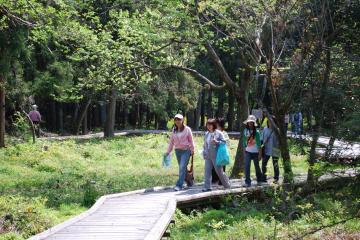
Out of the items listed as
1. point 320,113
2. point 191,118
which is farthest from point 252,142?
point 191,118

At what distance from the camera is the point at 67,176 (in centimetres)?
1769

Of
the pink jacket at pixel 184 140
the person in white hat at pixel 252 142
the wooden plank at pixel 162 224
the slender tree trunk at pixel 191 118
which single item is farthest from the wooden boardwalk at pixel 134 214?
the slender tree trunk at pixel 191 118

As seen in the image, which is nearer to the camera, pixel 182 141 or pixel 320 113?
pixel 320 113

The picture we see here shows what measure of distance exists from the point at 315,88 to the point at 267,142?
2.28m

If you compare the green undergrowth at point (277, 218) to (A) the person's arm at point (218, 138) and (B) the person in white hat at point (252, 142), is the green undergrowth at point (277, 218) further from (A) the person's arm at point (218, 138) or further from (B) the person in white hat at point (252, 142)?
(A) the person's arm at point (218, 138)

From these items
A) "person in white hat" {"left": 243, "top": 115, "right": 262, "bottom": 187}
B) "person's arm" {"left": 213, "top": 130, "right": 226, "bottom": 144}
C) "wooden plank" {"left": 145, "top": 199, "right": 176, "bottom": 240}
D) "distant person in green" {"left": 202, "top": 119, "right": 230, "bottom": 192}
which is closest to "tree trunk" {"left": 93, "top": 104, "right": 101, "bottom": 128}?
"person in white hat" {"left": 243, "top": 115, "right": 262, "bottom": 187}

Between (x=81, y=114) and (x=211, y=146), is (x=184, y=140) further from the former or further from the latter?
(x=81, y=114)

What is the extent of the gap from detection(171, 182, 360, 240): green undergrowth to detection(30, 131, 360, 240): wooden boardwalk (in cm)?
37

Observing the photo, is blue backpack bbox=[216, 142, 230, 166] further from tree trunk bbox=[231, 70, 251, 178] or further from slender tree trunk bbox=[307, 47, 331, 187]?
Answer: tree trunk bbox=[231, 70, 251, 178]

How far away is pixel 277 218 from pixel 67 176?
8328mm

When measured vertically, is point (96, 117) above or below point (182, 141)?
below

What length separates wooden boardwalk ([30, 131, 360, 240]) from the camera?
8755mm

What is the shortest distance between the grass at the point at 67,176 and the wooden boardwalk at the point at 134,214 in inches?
38.7

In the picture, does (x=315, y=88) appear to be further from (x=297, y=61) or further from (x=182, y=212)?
(x=182, y=212)
